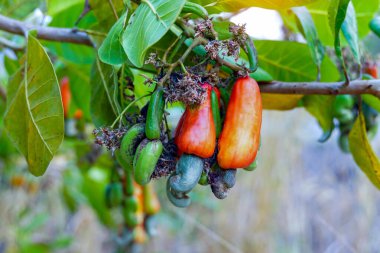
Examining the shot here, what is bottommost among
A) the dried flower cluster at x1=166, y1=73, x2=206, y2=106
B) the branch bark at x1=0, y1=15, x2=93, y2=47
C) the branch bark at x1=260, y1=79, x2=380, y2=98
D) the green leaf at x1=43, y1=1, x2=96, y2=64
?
the green leaf at x1=43, y1=1, x2=96, y2=64

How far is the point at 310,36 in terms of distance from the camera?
938 mm

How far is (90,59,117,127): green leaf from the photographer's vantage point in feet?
2.66

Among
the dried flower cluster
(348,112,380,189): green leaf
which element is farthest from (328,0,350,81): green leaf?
the dried flower cluster

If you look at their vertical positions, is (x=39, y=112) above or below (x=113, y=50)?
below

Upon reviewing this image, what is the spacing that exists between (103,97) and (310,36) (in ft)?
1.34

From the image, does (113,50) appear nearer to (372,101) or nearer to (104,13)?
(104,13)

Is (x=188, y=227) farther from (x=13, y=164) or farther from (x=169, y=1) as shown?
(x=169, y=1)

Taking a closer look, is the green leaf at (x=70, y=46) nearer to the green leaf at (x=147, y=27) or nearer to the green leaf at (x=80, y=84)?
the green leaf at (x=80, y=84)

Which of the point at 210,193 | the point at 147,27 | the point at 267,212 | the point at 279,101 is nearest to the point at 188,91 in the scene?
the point at 147,27

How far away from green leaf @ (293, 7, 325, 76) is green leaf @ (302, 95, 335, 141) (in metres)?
0.09

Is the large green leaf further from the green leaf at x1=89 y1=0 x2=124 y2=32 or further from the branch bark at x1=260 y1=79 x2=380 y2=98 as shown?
the branch bark at x1=260 y1=79 x2=380 y2=98

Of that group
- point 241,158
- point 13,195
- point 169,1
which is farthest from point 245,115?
point 13,195

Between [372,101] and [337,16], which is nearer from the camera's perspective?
[337,16]

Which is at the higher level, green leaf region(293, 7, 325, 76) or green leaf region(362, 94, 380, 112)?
green leaf region(293, 7, 325, 76)
